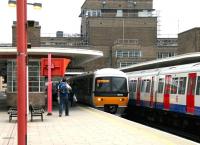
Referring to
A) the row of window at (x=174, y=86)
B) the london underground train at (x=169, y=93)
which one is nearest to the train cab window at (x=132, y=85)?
the london underground train at (x=169, y=93)

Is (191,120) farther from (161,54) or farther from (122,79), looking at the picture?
(161,54)

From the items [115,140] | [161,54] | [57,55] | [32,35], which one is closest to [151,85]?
[57,55]

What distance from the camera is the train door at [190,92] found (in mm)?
21312

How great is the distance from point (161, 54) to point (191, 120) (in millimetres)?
83249

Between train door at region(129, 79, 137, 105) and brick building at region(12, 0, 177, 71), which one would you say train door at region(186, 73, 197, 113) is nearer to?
train door at region(129, 79, 137, 105)

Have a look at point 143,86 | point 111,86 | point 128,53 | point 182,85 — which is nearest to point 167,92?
point 182,85

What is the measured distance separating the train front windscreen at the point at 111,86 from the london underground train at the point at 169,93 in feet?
3.21

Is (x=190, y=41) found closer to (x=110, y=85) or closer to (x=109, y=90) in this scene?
(x=110, y=85)

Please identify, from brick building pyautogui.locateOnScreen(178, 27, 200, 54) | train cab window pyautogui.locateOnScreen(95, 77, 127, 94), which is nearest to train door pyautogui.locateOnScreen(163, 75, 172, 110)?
train cab window pyautogui.locateOnScreen(95, 77, 127, 94)

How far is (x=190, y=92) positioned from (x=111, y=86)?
12778 mm

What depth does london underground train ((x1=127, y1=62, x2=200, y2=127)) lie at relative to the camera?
843 inches

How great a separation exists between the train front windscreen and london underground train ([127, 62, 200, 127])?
38.5 inches

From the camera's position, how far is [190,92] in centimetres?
2172

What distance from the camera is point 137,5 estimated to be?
121 metres
